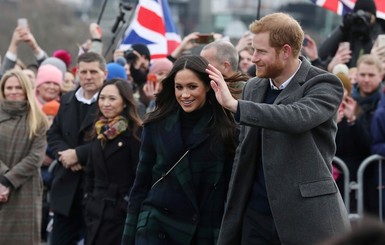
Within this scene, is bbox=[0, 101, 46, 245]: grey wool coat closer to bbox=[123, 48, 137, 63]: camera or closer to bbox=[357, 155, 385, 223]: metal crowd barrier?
bbox=[123, 48, 137, 63]: camera

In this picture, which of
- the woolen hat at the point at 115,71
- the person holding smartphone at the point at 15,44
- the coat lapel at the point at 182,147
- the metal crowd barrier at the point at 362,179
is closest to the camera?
the coat lapel at the point at 182,147

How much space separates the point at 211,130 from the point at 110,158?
1.99 metres

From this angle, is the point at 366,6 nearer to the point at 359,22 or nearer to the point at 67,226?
the point at 359,22

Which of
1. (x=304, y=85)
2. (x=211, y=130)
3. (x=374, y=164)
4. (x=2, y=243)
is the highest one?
(x=304, y=85)

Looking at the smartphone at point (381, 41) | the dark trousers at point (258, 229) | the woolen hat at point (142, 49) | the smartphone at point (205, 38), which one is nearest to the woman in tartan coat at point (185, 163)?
the dark trousers at point (258, 229)

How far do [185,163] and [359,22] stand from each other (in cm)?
476

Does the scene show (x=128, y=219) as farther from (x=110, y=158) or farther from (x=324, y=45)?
(x=324, y=45)

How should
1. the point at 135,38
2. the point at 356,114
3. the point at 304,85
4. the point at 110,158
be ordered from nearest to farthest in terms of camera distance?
the point at 304,85, the point at 110,158, the point at 356,114, the point at 135,38

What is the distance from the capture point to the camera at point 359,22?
11453 mm

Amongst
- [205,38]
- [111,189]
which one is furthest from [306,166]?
[205,38]

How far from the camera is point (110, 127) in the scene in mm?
9258

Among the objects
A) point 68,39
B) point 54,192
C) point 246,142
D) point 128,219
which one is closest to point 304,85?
point 246,142

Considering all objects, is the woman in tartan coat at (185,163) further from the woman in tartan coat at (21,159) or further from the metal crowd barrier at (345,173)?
the metal crowd barrier at (345,173)

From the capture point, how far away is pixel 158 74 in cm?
1163
